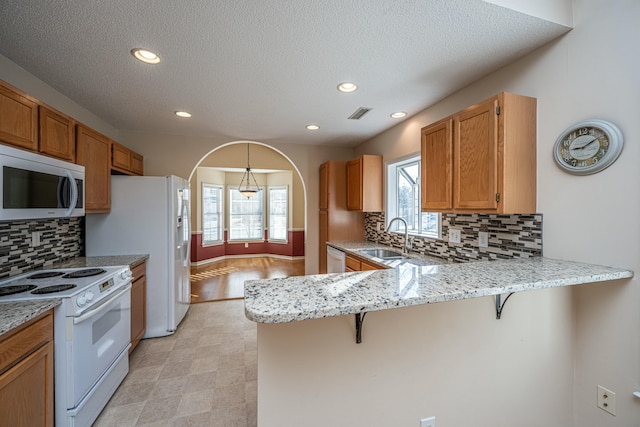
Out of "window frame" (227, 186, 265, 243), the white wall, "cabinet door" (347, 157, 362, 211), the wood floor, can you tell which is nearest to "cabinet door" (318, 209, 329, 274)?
"cabinet door" (347, 157, 362, 211)

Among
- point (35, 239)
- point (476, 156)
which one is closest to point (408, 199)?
point (476, 156)

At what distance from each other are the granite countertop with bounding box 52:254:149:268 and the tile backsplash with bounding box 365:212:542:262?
283 cm

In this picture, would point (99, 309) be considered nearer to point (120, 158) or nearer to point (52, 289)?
point (52, 289)

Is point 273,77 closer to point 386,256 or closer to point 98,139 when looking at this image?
point 98,139

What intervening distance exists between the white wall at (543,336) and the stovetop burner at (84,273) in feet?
5.71

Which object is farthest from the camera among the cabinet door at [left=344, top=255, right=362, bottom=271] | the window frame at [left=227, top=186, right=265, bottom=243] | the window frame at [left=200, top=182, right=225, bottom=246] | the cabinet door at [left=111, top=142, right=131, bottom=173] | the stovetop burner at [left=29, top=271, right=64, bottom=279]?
the window frame at [left=227, top=186, right=265, bottom=243]

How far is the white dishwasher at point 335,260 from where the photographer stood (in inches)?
134

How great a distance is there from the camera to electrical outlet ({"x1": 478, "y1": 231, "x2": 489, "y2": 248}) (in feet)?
6.61

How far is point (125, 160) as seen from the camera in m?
2.98

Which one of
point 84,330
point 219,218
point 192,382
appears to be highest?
point 219,218

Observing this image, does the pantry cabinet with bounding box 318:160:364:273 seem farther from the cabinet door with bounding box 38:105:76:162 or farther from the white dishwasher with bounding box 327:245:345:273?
the cabinet door with bounding box 38:105:76:162

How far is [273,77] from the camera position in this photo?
6.73ft

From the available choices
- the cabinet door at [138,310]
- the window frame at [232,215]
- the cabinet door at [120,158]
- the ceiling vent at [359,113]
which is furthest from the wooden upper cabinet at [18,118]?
the window frame at [232,215]

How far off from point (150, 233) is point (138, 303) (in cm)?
71
